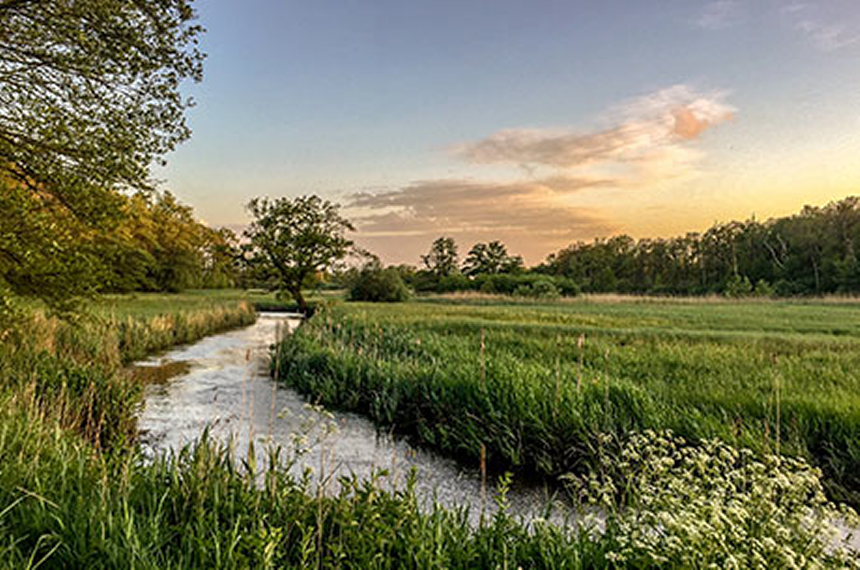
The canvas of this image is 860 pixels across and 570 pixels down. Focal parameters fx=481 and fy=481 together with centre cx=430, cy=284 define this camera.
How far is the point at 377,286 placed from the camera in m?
51.6

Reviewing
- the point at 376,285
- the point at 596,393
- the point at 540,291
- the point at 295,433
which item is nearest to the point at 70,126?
the point at 295,433

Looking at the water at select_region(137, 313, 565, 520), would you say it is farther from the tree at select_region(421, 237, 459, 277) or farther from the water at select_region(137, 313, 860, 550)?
the tree at select_region(421, 237, 459, 277)

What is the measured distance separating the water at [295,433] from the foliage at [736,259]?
171 ft

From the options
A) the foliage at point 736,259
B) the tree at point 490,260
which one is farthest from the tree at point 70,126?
the tree at point 490,260

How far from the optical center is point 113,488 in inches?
165

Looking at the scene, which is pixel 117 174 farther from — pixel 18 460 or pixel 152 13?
pixel 18 460

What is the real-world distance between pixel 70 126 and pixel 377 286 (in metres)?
42.2

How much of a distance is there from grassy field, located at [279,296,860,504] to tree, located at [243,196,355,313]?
2236cm

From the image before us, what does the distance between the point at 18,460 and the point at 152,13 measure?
29.6 feet

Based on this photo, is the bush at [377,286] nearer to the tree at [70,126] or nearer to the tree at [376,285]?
the tree at [376,285]

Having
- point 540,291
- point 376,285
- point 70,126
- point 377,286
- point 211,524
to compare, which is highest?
point 70,126

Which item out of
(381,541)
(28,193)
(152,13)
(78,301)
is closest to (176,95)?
(152,13)

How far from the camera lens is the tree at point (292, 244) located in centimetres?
3669

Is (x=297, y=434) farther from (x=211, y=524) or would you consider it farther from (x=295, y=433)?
(x=211, y=524)
